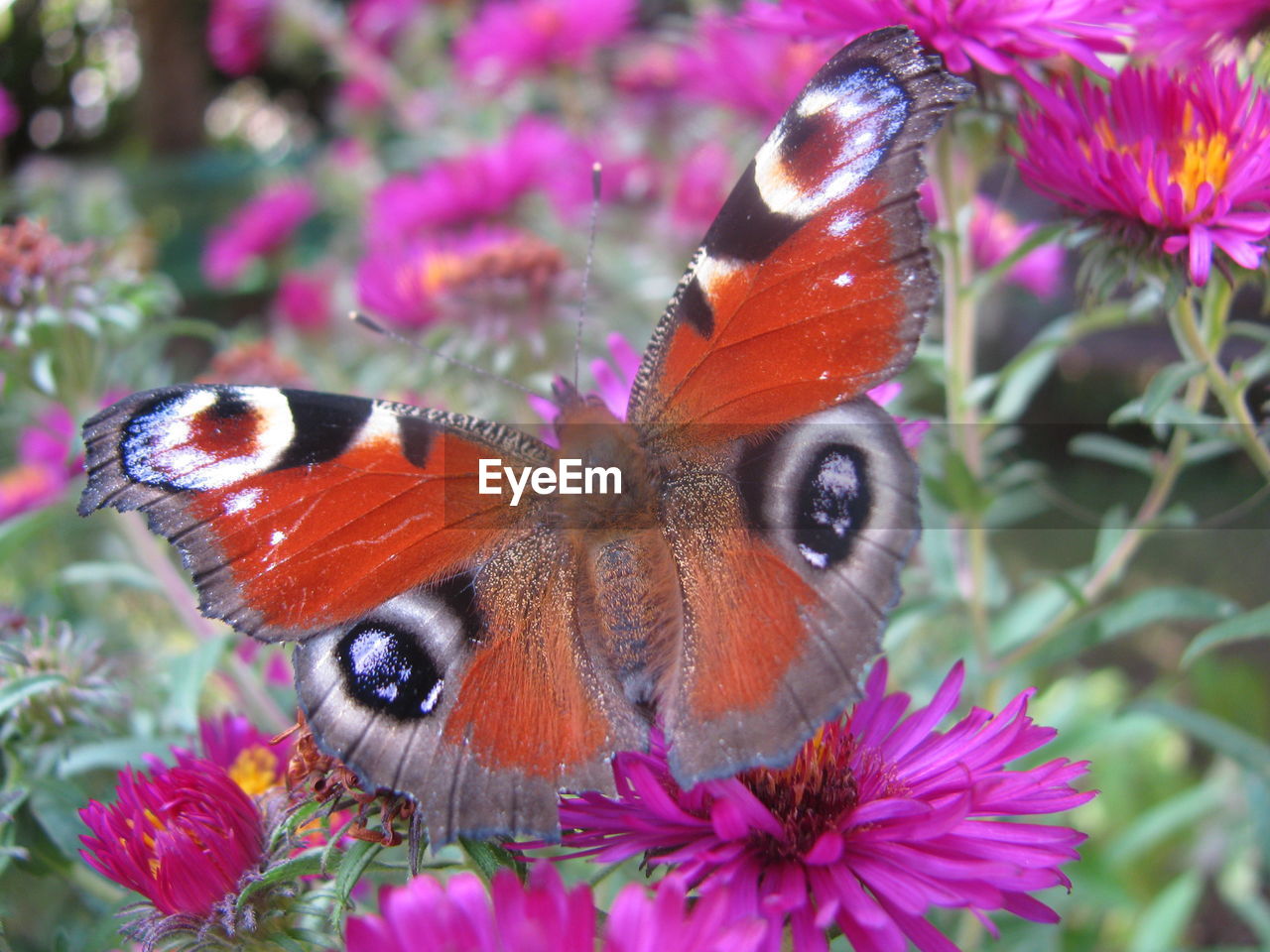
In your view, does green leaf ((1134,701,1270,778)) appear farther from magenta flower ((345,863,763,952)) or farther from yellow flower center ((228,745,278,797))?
yellow flower center ((228,745,278,797))

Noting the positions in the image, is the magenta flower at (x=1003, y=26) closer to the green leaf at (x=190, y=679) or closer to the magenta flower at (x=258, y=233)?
the green leaf at (x=190, y=679)

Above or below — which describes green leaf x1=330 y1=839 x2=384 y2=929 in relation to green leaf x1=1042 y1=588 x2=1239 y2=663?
above

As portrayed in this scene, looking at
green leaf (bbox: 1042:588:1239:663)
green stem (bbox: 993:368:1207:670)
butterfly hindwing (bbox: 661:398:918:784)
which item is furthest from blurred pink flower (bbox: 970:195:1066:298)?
butterfly hindwing (bbox: 661:398:918:784)

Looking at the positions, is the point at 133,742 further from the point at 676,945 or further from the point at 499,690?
the point at 676,945

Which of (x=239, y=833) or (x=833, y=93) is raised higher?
(x=833, y=93)

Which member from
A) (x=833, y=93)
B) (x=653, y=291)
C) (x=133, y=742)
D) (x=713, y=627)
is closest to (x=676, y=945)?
(x=713, y=627)

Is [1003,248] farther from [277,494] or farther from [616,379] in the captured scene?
[277,494]
